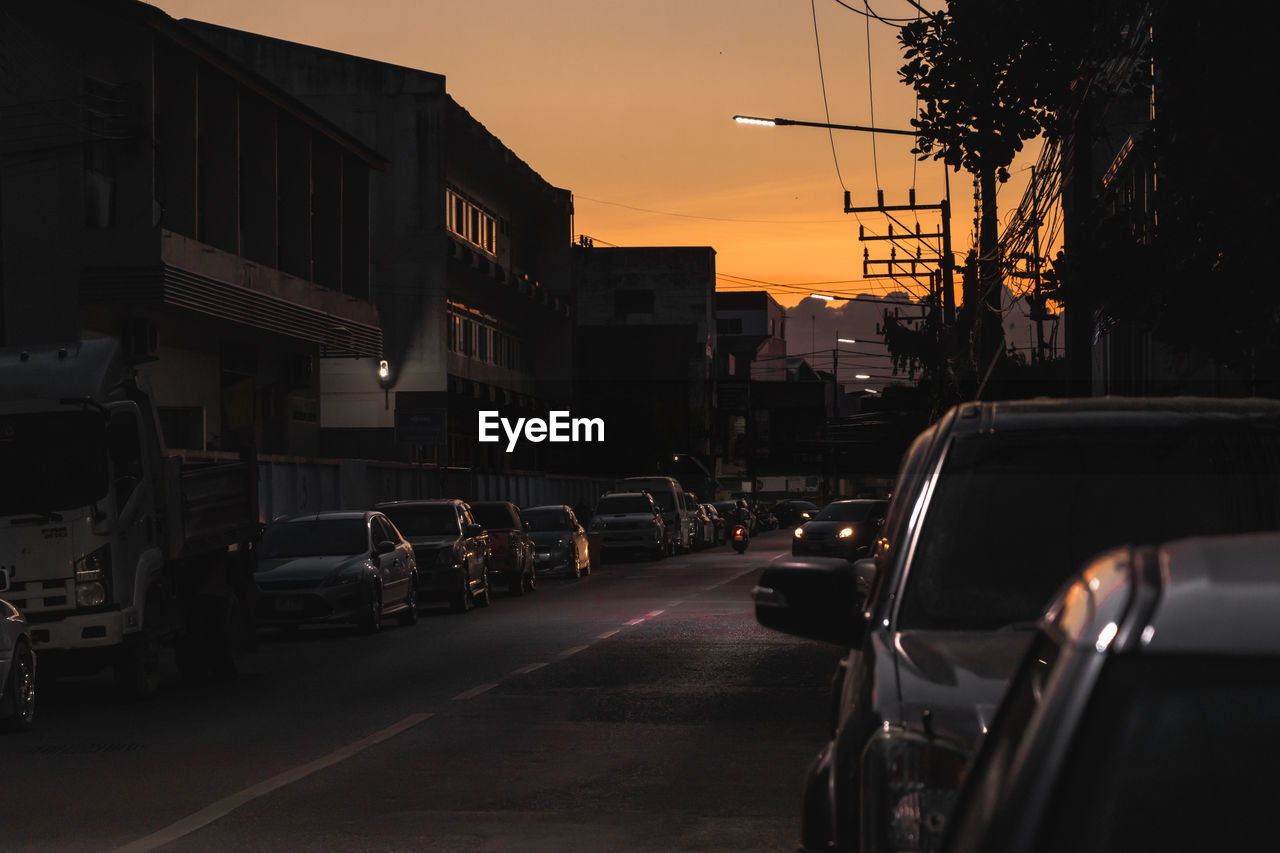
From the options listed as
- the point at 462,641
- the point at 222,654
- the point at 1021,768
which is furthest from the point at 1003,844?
the point at 462,641

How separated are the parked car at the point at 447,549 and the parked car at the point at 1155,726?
84.5 ft

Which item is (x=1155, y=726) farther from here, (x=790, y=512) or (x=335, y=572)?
(x=790, y=512)

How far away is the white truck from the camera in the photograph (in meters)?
16.1

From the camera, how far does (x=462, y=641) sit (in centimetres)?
2248

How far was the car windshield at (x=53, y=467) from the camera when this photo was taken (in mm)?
16281

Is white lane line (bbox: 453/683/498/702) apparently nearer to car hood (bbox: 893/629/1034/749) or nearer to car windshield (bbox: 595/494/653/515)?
car hood (bbox: 893/629/1034/749)

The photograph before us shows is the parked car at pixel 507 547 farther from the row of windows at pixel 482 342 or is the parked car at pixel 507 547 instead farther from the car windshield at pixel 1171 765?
the car windshield at pixel 1171 765

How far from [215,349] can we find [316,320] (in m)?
3.15

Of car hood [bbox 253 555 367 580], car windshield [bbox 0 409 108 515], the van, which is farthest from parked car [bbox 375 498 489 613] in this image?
the van

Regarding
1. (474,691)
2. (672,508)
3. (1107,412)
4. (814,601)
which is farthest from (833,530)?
(814,601)

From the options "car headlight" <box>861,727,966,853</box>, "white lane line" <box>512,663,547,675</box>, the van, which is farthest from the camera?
the van

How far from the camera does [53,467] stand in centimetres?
1633

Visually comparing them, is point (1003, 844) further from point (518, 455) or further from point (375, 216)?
point (518, 455)

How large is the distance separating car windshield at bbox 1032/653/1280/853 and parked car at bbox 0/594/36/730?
42.3ft
